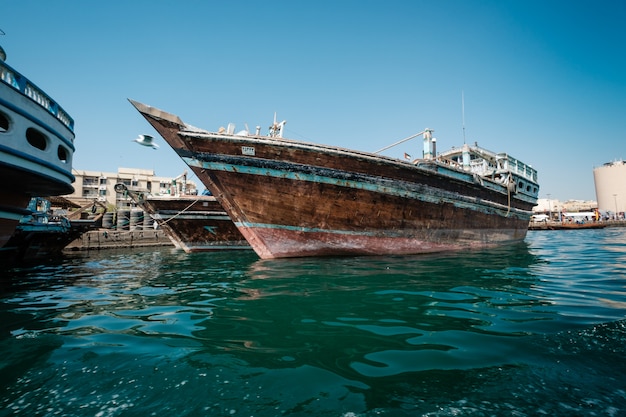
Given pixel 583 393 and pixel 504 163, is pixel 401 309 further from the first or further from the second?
pixel 504 163

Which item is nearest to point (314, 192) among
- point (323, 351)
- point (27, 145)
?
point (323, 351)

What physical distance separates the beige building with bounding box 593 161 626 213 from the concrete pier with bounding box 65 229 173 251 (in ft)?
275

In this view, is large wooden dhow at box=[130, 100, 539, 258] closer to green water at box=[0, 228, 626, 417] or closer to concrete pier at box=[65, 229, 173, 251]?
green water at box=[0, 228, 626, 417]

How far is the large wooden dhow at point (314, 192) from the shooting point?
329 inches

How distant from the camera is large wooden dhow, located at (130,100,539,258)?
836cm

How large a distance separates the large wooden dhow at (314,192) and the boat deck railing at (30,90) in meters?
2.39

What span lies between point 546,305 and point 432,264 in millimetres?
3799

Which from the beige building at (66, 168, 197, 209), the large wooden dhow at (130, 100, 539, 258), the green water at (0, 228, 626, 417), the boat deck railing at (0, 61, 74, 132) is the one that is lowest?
the green water at (0, 228, 626, 417)

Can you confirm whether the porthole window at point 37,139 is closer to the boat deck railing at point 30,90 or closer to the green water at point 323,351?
the boat deck railing at point 30,90

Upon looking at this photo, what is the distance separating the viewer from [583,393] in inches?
77.3

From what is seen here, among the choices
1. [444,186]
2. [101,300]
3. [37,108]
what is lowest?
[101,300]

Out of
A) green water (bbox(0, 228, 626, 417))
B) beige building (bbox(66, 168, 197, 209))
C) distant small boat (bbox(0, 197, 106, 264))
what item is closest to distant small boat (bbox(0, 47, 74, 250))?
distant small boat (bbox(0, 197, 106, 264))

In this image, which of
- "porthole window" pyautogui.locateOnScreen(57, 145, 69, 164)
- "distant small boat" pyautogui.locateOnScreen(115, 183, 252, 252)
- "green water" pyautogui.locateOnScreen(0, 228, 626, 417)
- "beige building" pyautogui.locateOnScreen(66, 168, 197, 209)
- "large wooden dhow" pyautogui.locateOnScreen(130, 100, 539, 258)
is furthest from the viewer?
"beige building" pyautogui.locateOnScreen(66, 168, 197, 209)

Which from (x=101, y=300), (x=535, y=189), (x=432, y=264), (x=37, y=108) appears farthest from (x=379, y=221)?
(x=535, y=189)
